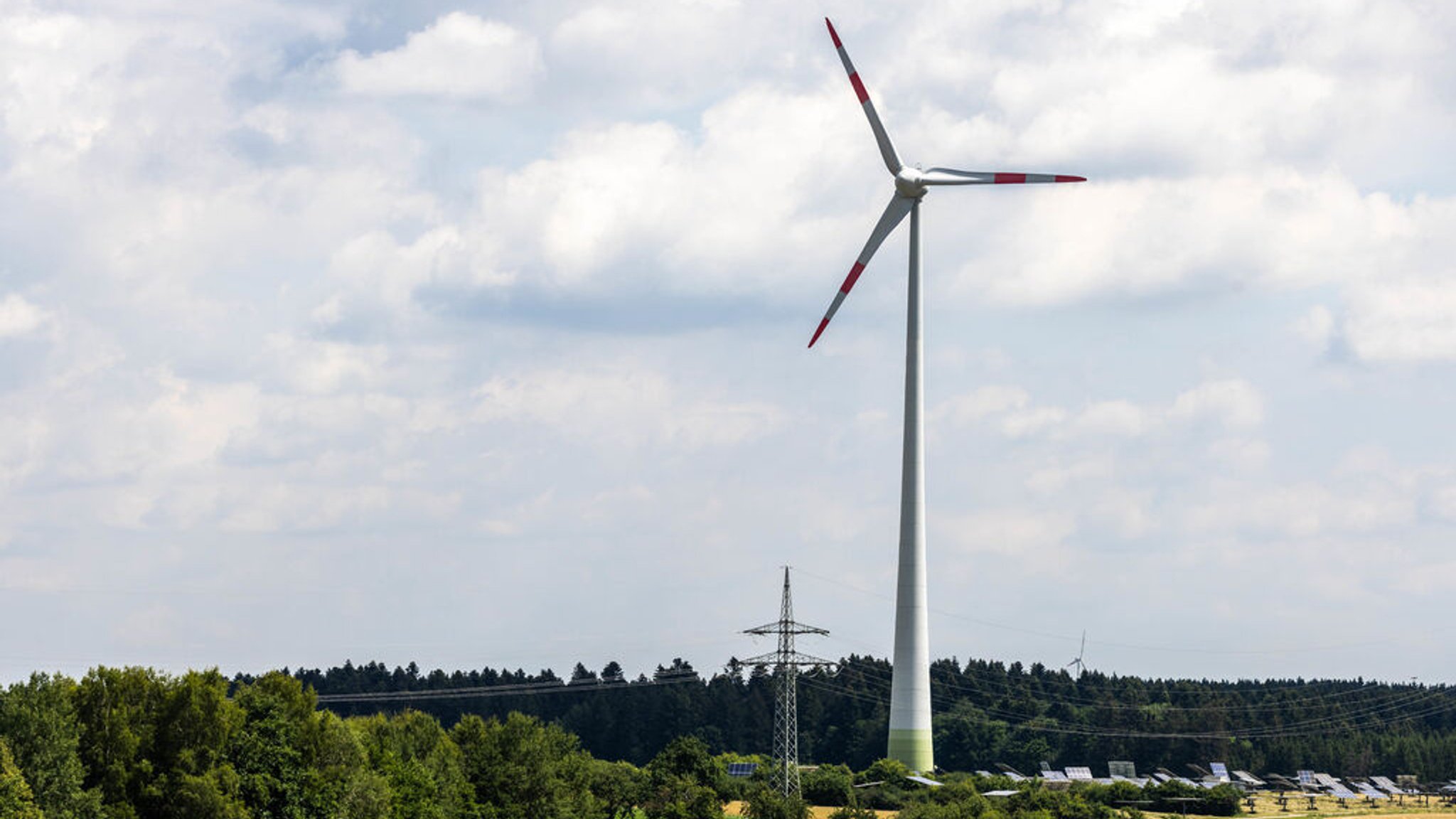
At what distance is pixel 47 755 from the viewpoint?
297ft

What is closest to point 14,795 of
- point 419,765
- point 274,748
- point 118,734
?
point 118,734

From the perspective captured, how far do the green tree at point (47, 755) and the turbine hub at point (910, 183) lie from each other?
9538 cm

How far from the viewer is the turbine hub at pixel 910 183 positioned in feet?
543

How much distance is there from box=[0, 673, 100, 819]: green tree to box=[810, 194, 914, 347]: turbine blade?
86.4 meters

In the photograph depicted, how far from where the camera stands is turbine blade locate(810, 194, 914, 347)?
542ft

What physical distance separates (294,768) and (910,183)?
84.3 m

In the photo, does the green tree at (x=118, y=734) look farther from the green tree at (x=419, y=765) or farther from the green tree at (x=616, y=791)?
the green tree at (x=616, y=791)

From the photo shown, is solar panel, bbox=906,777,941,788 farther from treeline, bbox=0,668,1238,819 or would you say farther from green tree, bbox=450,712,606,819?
green tree, bbox=450,712,606,819

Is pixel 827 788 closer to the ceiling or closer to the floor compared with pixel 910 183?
closer to the floor

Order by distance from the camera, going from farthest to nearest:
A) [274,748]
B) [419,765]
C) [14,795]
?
[419,765] → [274,748] → [14,795]

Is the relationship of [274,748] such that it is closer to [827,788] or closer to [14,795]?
[14,795]

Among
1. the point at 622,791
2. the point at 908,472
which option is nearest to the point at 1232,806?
the point at 908,472

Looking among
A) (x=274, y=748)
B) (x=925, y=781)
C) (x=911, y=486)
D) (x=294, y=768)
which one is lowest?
(x=294, y=768)

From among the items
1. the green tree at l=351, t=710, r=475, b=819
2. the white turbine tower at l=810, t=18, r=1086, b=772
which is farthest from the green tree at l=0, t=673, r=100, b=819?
the white turbine tower at l=810, t=18, r=1086, b=772
